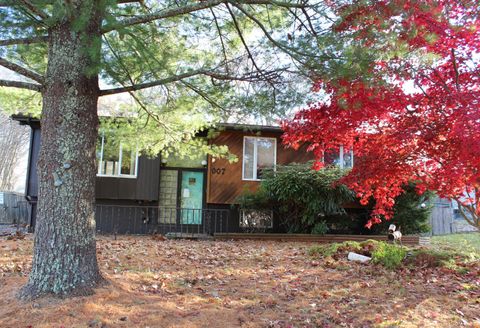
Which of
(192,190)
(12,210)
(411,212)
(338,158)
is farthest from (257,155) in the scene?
(12,210)

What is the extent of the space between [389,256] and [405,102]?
108 inches

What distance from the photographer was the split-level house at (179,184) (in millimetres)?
13062

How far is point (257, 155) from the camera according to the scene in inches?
542

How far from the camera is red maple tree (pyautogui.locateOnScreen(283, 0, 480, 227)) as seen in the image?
4.82m

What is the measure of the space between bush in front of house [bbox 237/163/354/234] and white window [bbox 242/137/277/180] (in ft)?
4.19

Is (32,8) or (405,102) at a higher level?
(32,8)

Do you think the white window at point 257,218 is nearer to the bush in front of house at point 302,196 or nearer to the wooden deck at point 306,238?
the bush in front of house at point 302,196

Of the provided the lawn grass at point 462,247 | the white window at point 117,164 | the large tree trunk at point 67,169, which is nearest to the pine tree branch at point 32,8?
the large tree trunk at point 67,169

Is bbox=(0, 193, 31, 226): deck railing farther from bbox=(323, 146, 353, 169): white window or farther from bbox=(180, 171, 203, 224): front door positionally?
bbox=(323, 146, 353, 169): white window

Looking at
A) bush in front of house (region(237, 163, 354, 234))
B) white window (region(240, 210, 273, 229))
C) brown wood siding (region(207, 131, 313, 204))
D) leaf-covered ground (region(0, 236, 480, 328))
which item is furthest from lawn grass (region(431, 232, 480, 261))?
brown wood siding (region(207, 131, 313, 204))

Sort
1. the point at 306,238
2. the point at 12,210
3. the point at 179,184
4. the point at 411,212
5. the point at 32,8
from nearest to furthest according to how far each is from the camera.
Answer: the point at 32,8 < the point at 306,238 < the point at 411,212 < the point at 179,184 < the point at 12,210

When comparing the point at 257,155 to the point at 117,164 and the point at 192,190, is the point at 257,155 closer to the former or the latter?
the point at 192,190

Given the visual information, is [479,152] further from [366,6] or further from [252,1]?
[252,1]

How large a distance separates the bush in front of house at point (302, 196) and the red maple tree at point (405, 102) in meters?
3.84
